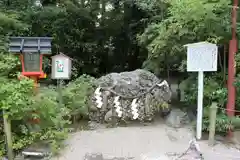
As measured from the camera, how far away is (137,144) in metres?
5.91

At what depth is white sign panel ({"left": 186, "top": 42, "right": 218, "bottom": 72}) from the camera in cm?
601

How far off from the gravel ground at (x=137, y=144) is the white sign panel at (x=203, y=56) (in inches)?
61.7

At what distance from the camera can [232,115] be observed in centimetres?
622

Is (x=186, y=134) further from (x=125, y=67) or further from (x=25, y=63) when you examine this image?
(x=125, y=67)

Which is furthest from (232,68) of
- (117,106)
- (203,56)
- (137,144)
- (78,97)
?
(78,97)

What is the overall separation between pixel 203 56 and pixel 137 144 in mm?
2315

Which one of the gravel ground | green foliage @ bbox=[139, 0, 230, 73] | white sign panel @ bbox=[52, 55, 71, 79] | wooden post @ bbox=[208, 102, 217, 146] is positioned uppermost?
green foliage @ bbox=[139, 0, 230, 73]

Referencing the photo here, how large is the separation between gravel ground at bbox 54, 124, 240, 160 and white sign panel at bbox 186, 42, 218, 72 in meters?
1.57

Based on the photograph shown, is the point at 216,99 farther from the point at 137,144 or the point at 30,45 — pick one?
the point at 30,45

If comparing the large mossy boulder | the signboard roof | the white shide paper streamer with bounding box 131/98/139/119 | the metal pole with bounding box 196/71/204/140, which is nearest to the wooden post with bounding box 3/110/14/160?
the signboard roof

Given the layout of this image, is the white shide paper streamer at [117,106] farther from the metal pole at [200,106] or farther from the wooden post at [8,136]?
the wooden post at [8,136]

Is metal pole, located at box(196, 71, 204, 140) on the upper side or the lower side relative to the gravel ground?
upper

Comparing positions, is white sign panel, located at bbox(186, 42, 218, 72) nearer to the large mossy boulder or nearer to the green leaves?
A: the large mossy boulder

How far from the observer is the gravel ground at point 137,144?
5469 mm
